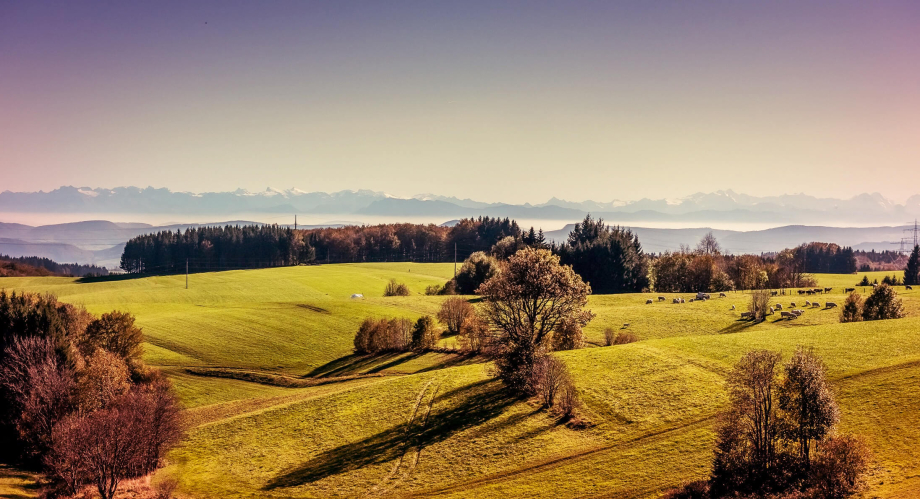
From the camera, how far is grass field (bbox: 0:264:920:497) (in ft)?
126

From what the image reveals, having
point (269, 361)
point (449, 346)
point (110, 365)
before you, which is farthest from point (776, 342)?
point (110, 365)

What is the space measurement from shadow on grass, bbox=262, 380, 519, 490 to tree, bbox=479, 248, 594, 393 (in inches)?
189

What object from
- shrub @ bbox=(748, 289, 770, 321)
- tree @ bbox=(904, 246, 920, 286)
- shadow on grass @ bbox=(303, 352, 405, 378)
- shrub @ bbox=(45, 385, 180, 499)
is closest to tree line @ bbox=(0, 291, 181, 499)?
shrub @ bbox=(45, 385, 180, 499)

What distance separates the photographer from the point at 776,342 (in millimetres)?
61125

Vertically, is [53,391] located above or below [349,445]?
above

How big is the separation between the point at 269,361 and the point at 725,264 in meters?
149

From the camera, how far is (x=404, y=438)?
47188 millimetres

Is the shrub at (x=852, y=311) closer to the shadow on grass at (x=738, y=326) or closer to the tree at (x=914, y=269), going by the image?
the shadow on grass at (x=738, y=326)

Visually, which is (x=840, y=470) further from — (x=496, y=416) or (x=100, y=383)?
(x=100, y=383)

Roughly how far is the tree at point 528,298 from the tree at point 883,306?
50.3 meters

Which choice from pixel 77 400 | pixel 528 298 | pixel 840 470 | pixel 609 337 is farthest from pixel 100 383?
pixel 840 470

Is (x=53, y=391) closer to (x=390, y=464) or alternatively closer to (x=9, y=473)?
(x=9, y=473)

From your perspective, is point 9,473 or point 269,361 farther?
point 269,361

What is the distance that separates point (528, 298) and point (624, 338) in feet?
77.9
